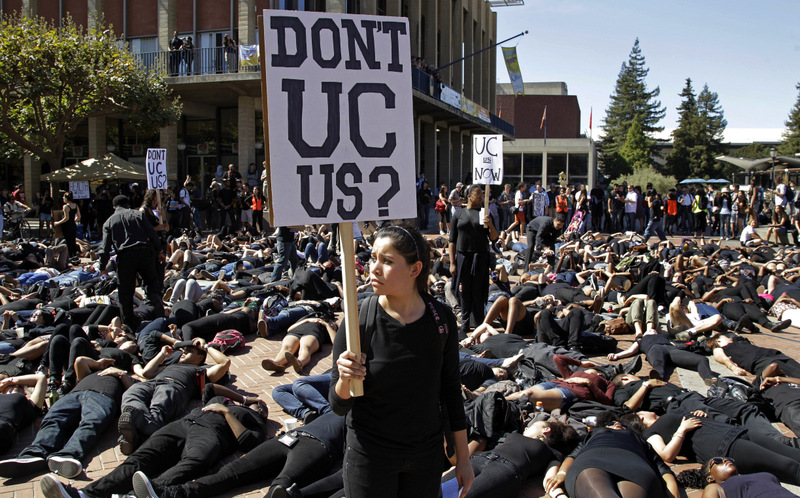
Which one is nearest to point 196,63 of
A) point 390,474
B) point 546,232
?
point 546,232

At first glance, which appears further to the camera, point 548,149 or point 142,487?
point 548,149

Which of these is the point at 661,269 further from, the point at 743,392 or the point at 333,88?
the point at 333,88

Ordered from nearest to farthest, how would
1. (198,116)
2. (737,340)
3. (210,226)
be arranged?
(737,340), (210,226), (198,116)

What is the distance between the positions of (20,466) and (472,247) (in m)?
5.22

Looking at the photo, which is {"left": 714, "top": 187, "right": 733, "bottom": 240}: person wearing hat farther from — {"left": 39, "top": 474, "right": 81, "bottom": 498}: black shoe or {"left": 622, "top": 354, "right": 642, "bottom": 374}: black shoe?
{"left": 39, "top": 474, "right": 81, "bottom": 498}: black shoe

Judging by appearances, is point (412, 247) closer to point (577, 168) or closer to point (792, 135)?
point (577, 168)

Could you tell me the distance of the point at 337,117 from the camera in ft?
8.39

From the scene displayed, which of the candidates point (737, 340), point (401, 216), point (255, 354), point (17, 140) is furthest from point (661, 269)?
point (17, 140)

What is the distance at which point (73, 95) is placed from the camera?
20812 millimetres

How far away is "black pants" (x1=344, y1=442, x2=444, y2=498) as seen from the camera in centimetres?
245

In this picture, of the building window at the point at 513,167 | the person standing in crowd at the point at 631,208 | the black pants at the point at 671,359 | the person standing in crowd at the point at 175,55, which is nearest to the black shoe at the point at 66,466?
the black pants at the point at 671,359

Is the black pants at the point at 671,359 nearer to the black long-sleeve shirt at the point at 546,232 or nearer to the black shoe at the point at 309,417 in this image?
the black shoe at the point at 309,417

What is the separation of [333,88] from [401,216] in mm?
596

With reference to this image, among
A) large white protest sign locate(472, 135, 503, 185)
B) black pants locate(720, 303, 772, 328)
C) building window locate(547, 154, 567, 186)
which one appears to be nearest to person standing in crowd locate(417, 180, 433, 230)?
large white protest sign locate(472, 135, 503, 185)
